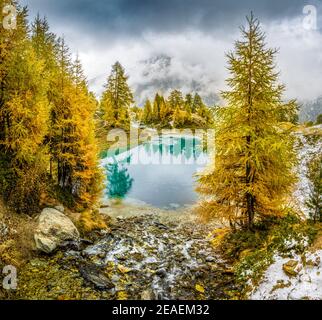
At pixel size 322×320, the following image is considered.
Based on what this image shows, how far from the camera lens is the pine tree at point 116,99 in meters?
57.4

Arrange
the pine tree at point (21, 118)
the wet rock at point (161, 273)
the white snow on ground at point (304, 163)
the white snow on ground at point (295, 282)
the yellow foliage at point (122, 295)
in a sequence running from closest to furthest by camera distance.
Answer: the white snow on ground at point (295, 282) < the yellow foliage at point (122, 295) < the wet rock at point (161, 273) < the pine tree at point (21, 118) < the white snow on ground at point (304, 163)

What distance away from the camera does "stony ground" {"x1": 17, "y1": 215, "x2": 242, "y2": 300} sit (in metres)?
10.6

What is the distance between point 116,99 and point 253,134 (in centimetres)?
4936

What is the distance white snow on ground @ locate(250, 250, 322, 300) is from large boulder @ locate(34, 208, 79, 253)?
944 centimetres

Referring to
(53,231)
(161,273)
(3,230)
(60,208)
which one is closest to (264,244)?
(161,273)

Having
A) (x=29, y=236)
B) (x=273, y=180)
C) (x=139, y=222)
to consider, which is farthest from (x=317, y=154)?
(x=29, y=236)

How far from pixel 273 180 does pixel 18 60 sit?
14.2 meters

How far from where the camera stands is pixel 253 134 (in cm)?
1224

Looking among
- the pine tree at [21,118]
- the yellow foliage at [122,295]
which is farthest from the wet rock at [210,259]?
the pine tree at [21,118]

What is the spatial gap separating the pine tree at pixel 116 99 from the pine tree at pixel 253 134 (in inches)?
1830

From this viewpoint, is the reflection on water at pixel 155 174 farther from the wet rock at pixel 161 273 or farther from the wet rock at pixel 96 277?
the wet rock at pixel 96 277

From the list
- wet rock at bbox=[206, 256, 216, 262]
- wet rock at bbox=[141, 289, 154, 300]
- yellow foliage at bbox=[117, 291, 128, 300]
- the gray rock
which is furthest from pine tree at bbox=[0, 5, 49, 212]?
wet rock at bbox=[206, 256, 216, 262]

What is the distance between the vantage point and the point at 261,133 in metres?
12.6
